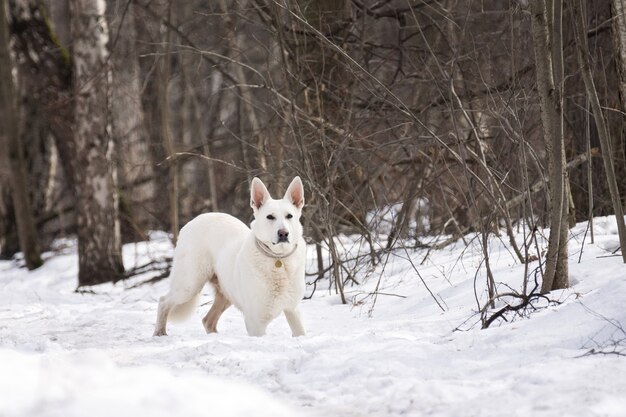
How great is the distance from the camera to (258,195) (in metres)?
6.83

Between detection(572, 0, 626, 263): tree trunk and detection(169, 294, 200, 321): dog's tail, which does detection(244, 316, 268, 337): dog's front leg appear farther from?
detection(572, 0, 626, 263): tree trunk

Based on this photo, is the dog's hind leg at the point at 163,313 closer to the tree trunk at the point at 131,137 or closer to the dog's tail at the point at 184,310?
the dog's tail at the point at 184,310

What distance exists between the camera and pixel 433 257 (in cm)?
986

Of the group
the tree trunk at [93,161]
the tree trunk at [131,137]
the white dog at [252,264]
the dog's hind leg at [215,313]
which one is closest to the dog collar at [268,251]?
the white dog at [252,264]

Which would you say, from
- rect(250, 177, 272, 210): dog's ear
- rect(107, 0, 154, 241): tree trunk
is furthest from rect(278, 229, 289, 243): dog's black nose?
rect(107, 0, 154, 241): tree trunk

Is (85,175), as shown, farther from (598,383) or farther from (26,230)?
(598,383)

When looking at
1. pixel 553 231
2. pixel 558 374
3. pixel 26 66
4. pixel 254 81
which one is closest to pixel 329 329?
pixel 553 231

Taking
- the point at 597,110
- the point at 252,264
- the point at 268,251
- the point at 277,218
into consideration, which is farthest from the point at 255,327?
the point at 597,110

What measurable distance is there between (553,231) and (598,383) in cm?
196

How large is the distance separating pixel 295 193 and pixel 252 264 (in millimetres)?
723

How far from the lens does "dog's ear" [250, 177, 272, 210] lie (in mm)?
6766

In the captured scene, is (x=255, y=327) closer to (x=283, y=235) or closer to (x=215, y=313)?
(x=283, y=235)

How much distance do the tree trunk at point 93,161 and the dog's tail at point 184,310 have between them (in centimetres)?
521

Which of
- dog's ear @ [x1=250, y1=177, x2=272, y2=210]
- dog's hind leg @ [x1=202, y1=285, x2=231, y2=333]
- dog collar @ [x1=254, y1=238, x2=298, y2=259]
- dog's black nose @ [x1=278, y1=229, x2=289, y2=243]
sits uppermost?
dog's ear @ [x1=250, y1=177, x2=272, y2=210]
